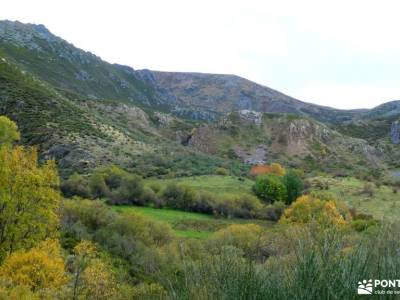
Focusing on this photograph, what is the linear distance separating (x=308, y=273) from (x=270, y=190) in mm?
67927

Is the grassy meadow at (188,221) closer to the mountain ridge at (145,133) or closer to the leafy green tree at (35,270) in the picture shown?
the mountain ridge at (145,133)

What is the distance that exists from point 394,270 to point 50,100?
267 ft

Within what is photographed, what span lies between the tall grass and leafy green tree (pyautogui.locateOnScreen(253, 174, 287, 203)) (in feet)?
220

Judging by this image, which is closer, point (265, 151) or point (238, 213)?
point (238, 213)

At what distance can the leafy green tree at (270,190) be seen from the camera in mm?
71688

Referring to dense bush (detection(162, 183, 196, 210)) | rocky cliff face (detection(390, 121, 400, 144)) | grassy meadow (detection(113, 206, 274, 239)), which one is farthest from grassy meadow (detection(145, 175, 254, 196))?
rocky cliff face (detection(390, 121, 400, 144))

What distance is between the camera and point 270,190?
71625 millimetres

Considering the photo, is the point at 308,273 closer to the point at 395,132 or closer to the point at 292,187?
the point at 292,187

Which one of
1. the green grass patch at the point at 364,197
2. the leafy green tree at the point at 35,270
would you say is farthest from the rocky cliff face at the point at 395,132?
the leafy green tree at the point at 35,270

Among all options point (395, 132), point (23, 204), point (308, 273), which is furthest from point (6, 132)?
point (395, 132)

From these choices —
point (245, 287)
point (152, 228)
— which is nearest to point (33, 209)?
point (152, 228)

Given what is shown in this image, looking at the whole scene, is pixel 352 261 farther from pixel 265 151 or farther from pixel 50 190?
pixel 265 151

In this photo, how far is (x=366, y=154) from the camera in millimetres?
131750

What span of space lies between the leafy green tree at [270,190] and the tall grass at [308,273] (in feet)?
220
